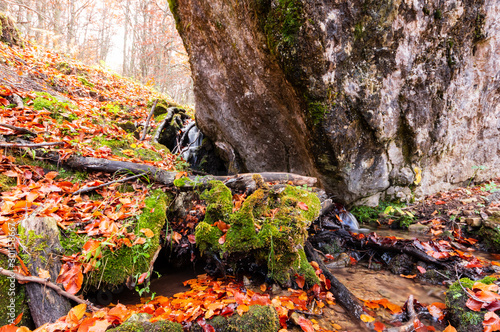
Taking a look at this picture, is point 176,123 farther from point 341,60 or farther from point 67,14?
point 67,14

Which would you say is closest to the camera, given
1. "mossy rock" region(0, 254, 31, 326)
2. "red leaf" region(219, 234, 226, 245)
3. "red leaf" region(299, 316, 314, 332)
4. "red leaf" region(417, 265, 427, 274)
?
"mossy rock" region(0, 254, 31, 326)

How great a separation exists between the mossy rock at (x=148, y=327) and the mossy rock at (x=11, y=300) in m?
0.87

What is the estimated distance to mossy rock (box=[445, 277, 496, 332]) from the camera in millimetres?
2016

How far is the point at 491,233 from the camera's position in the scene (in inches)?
163

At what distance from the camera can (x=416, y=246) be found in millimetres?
3703

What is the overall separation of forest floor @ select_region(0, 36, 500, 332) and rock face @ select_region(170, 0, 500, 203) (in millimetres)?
1163

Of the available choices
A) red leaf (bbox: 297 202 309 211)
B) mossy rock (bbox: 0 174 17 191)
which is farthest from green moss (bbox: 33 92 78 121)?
red leaf (bbox: 297 202 309 211)

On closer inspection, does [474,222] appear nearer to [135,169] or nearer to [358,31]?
[358,31]

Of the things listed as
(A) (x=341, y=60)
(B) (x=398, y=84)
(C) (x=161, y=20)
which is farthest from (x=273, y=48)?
(C) (x=161, y=20)

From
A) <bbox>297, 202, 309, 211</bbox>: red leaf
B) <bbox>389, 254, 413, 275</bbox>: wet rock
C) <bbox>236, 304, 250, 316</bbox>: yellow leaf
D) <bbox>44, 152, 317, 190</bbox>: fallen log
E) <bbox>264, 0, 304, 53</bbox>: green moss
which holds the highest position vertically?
<bbox>264, 0, 304, 53</bbox>: green moss

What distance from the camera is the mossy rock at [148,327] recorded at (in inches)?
59.6

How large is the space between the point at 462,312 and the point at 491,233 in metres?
3.12

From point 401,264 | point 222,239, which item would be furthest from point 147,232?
point 401,264

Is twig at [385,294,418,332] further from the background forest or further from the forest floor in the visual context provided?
the background forest
